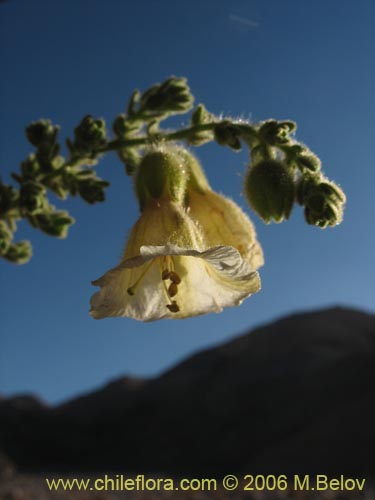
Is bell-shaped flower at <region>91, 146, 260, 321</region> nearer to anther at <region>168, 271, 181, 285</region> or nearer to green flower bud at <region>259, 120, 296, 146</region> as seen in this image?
anther at <region>168, 271, 181, 285</region>

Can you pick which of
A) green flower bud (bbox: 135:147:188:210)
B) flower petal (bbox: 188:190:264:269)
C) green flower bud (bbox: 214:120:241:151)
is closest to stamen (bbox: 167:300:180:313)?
flower petal (bbox: 188:190:264:269)

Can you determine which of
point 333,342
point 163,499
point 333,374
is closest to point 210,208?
point 163,499

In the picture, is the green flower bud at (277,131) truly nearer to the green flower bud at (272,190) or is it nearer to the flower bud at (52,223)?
the green flower bud at (272,190)

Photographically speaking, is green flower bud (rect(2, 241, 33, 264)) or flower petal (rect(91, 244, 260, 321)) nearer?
flower petal (rect(91, 244, 260, 321))

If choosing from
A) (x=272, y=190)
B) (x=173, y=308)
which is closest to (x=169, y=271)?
(x=173, y=308)

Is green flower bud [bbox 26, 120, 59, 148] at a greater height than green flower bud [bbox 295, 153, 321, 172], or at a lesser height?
greater

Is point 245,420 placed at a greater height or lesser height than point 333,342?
lesser

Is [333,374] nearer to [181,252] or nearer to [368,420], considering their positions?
[368,420]
